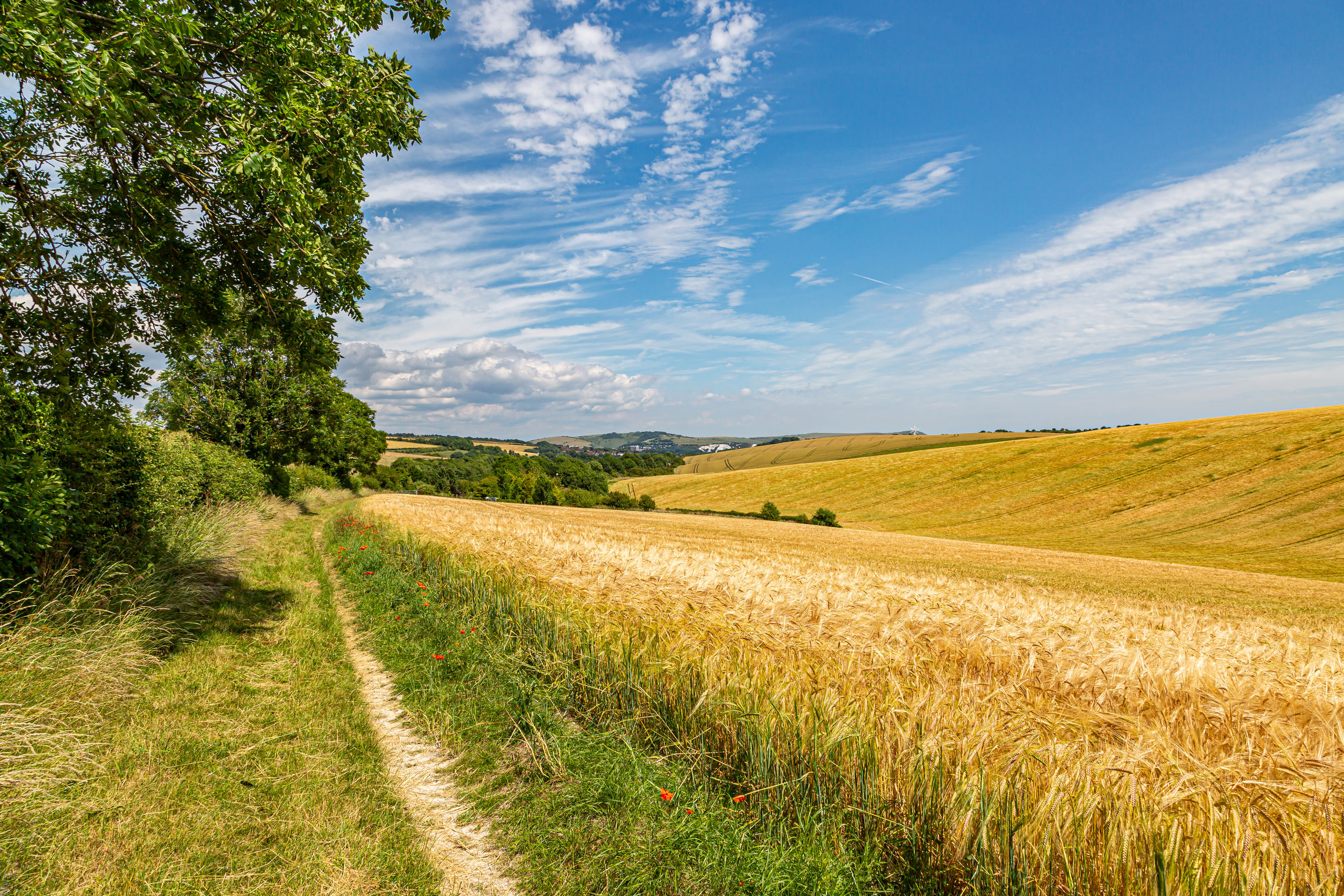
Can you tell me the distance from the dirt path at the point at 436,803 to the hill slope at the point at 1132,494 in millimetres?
38135

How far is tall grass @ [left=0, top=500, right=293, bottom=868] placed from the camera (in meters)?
3.61

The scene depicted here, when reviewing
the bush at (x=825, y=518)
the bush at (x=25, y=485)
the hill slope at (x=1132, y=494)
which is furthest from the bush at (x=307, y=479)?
the bush at (x=825, y=518)

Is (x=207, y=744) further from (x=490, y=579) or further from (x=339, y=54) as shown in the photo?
(x=339, y=54)

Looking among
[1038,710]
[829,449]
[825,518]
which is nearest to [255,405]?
[1038,710]

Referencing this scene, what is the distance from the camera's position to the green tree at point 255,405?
22.5m

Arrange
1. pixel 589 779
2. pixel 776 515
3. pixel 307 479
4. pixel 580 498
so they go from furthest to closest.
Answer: pixel 580 498
pixel 776 515
pixel 307 479
pixel 589 779

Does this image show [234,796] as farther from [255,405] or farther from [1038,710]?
[255,405]

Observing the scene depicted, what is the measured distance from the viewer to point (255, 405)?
24.9 meters

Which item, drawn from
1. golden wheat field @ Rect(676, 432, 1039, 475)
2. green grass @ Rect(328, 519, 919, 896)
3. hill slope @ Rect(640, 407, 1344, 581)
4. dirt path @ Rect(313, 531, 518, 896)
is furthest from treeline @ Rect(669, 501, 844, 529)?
dirt path @ Rect(313, 531, 518, 896)

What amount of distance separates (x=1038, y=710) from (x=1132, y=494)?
180 feet

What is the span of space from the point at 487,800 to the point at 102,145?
718 centimetres

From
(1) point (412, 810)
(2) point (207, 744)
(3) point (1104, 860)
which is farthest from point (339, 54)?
(3) point (1104, 860)

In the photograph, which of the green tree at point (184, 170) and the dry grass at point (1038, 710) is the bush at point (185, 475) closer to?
the green tree at point (184, 170)

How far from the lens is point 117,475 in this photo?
775 cm
